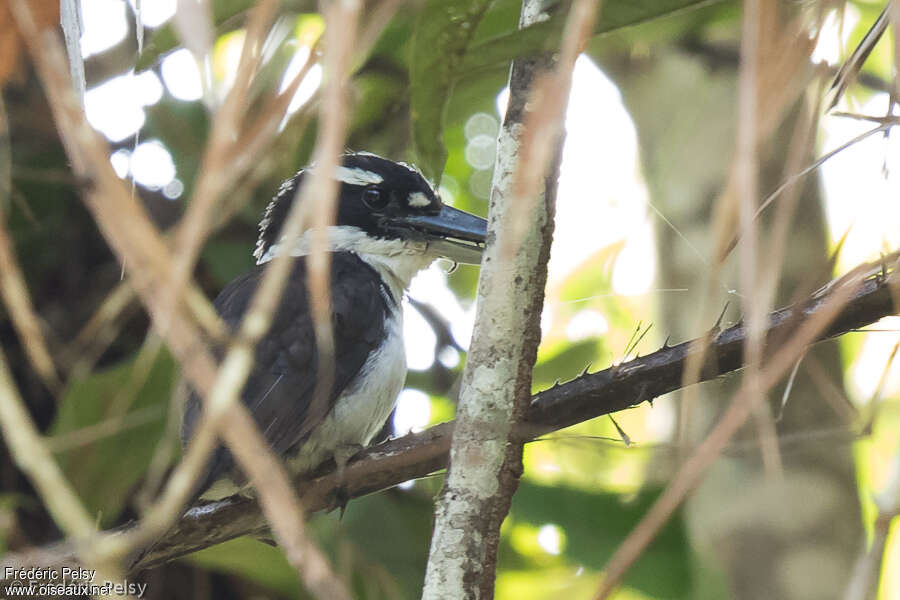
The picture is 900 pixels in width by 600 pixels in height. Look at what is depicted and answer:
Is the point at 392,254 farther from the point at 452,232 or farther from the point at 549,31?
the point at 549,31

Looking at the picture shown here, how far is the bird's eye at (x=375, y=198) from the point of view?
4.05 m

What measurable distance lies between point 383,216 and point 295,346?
907 millimetres

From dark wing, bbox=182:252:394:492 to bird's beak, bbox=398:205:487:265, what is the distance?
11.7 inches

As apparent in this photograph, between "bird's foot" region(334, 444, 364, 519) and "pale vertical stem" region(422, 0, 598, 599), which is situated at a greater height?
"bird's foot" region(334, 444, 364, 519)

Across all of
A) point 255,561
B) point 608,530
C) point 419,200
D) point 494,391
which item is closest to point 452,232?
point 419,200

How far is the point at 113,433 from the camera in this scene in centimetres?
356

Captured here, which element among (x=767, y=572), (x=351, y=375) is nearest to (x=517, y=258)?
(x=351, y=375)

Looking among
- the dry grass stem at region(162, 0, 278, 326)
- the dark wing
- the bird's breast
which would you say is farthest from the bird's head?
the dry grass stem at region(162, 0, 278, 326)

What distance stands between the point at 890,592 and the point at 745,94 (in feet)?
16.0

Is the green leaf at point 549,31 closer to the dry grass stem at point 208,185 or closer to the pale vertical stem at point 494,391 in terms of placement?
the pale vertical stem at point 494,391

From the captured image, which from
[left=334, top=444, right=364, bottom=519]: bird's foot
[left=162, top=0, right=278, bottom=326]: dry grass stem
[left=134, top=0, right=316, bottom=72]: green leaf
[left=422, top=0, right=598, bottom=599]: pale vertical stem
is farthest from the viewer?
[left=334, top=444, right=364, bottom=519]: bird's foot

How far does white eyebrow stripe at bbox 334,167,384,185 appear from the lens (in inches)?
159

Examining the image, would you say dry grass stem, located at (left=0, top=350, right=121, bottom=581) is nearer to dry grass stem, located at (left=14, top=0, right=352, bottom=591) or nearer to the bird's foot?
dry grass stem, located at (left=14, top=0, right=352, bottom=591)

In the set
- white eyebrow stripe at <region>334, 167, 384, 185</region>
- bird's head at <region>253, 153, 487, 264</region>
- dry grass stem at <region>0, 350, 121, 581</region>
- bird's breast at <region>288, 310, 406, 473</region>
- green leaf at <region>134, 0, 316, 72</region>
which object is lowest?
dry grass stem at <region>0, 350, 121, 581</region>
